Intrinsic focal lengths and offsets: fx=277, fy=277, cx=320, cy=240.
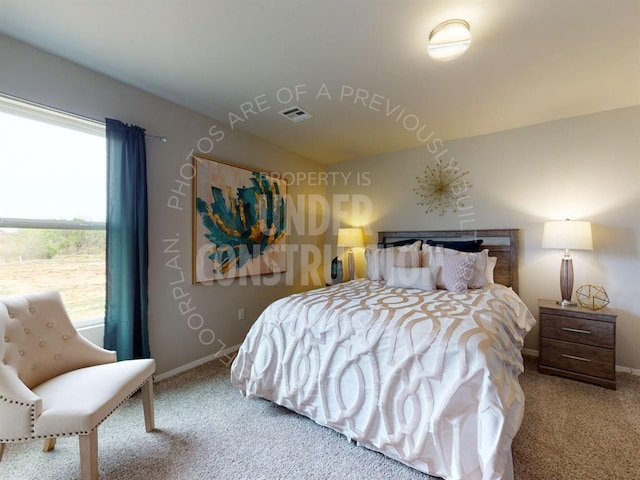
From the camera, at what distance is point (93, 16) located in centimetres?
161

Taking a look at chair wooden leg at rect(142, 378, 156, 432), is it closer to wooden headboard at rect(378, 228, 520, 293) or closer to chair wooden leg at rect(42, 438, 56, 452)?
chair wooden leg at rect(42, 438, 56, 452)

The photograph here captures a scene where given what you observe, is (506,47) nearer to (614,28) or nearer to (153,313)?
(614,28)

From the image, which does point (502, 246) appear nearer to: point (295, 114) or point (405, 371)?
point (405, 371)

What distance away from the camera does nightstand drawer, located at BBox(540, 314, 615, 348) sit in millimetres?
2301

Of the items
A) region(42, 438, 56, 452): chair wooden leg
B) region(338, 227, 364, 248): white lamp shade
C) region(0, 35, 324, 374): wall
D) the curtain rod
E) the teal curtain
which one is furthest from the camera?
region(338, 227, 364, 248): white lamp shade

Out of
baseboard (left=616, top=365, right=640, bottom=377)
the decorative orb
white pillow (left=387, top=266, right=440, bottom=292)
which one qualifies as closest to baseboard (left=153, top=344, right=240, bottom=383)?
white pillow (left=387, top=266, right=440, bottom=292)

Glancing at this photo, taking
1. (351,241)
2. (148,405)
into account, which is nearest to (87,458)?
(148,405)

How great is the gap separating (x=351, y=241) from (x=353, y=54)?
2342mm

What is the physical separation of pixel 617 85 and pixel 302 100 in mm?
2577

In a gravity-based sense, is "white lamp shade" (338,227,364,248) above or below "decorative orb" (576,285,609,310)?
above

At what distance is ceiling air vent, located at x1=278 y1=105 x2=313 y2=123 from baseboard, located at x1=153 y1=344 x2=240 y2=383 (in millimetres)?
2572

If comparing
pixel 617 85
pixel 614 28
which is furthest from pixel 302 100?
pixel 617 85

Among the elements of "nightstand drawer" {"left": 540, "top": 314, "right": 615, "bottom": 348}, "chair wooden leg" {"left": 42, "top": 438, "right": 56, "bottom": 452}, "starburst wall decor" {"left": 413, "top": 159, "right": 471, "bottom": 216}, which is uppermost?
"starburst wall decor" {"left": 413, "top": 159, "right": 471, "bottom": 216}

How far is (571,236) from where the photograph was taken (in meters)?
2.48
